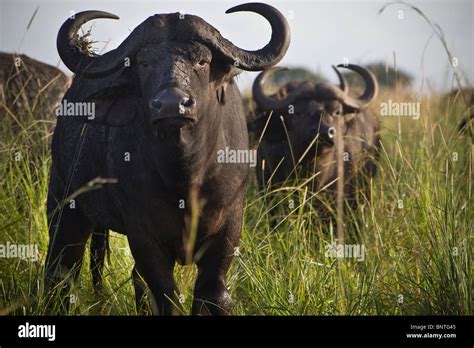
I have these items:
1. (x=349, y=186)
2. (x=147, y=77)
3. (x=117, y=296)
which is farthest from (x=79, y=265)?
(x=349, y=186)

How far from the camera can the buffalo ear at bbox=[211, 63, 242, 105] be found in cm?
507

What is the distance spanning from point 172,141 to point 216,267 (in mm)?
800

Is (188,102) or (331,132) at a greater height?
(331,132)

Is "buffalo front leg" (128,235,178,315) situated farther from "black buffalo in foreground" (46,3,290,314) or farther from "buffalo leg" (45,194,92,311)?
"buffalo leg" (45,194,92,311)

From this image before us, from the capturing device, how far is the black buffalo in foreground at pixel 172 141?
484 cm

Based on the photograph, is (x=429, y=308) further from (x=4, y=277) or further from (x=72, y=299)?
(x=4, y=277)

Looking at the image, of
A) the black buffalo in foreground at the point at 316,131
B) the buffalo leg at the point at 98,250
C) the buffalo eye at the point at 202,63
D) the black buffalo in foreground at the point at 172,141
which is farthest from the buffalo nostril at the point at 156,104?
the black buffalo in foreground at the point at 316,131

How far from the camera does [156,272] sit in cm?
505

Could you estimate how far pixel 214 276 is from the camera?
16.9ft

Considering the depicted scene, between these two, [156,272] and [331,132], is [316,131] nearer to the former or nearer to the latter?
Answer: [331,132]

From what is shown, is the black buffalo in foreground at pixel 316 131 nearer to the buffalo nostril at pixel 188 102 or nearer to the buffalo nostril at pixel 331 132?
the buffalo nostril at pixel 331 132

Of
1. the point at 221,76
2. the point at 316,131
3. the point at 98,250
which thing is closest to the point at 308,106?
the point at 316,131

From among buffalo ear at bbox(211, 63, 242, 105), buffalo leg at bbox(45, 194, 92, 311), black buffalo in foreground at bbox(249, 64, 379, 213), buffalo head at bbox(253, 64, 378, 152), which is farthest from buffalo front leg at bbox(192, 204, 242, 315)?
buffalo head at bbox(253, 64, 378, 152)

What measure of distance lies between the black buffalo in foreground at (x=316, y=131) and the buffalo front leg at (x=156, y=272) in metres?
3.48
